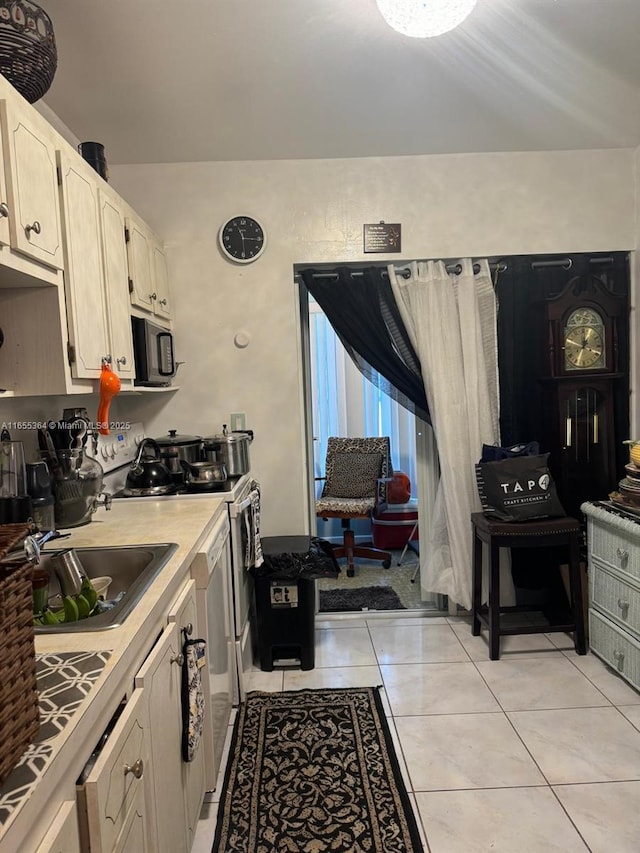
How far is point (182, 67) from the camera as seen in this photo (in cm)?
206

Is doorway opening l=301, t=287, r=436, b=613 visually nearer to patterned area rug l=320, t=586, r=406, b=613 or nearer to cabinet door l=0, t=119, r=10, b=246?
patterned area rug l=320, t=586, r=406, b=613

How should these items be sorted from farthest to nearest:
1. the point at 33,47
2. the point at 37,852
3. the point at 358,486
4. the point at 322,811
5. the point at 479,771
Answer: the point at 358,486
the point at 479,771
the point at 322,811
the point at 33,47
the point at 37,852

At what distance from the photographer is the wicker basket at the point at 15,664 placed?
68cm

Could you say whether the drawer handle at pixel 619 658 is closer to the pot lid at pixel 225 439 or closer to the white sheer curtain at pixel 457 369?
the white sheer curtain at pixel 457 369

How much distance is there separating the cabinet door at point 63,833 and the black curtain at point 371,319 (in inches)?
100

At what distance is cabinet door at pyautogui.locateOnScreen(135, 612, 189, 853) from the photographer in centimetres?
116

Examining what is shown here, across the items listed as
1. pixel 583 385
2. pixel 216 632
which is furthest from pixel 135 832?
pixel 583 385

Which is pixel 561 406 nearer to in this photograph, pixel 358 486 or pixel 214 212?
pixel 358 486

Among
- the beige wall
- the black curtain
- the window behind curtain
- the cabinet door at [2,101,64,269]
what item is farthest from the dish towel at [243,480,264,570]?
the window behind curtain

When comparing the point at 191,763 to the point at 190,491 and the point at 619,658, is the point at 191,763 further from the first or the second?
the point at 619,658

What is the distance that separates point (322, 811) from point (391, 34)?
2571 mm

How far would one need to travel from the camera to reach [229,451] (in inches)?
106

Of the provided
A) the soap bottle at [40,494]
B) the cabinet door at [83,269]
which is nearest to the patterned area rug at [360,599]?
the soap bottle at [40,494]

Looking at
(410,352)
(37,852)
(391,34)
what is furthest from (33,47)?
(410,352)
